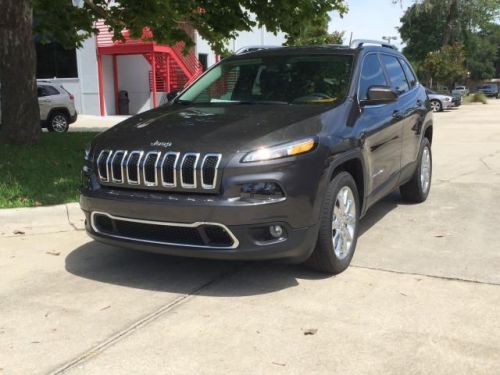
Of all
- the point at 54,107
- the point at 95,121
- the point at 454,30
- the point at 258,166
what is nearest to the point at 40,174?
the point at 258,166

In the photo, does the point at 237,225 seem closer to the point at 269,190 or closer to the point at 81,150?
the point at 269,190

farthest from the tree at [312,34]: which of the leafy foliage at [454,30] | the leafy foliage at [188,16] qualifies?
the leafy foliage at [454,30]

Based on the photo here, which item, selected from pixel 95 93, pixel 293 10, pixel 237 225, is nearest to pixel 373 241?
pixel 237 225

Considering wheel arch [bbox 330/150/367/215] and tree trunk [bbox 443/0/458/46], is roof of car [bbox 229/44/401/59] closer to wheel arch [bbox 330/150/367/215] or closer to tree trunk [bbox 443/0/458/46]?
wheel arch [bbox 330/150/367/215]

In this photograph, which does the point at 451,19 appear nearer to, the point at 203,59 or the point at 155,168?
the point at 203,59

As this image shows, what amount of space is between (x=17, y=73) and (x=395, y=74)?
18.9ft

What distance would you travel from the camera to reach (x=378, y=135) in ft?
17.2

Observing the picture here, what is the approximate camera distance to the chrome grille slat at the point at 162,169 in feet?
13.0

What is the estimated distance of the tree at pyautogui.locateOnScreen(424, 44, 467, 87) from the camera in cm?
4406

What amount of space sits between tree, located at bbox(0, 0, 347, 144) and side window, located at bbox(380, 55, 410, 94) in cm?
366

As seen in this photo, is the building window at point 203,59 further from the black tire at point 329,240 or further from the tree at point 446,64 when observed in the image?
the black tire at point 329,240

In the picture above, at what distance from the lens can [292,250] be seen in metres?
4.04

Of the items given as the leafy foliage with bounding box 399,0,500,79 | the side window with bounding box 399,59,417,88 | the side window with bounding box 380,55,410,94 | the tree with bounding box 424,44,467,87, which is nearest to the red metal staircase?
the side window with bounding box 399,59,417,88

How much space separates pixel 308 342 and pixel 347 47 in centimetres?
305
